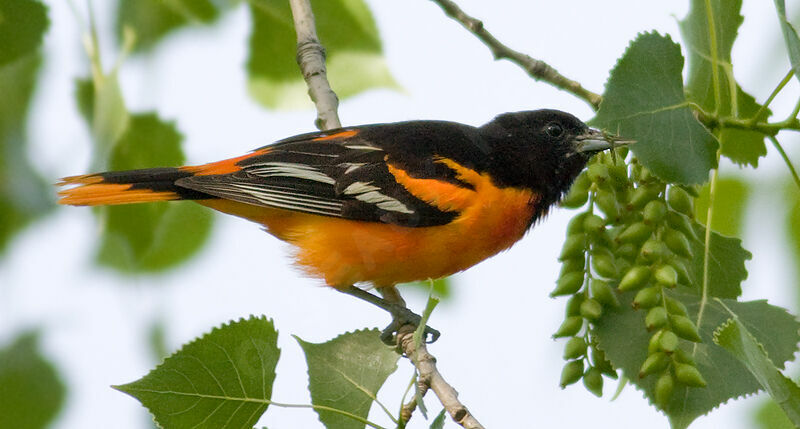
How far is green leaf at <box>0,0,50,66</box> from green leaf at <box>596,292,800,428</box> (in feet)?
6.22

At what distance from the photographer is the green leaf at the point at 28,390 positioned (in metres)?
2.81

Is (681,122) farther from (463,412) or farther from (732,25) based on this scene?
(463,412)

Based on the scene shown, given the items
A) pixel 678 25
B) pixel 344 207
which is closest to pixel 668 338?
pixel 678 25

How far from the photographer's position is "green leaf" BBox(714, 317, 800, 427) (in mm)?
1871

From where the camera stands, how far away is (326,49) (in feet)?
10.6

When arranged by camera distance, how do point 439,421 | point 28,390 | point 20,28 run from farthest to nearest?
1. point 28,390
2. point 20,28
3. point 439,421

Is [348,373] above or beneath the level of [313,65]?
beneath

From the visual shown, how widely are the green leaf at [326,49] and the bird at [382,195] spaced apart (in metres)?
0.21

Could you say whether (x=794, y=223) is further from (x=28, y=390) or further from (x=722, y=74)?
(x=28, y=390)

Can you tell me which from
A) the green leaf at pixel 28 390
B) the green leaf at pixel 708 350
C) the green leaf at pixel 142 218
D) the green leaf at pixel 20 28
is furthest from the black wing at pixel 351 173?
the green leaf at pixel 708 350

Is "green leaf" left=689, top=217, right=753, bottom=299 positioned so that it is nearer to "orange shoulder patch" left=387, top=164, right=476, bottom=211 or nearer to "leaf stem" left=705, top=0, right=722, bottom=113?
"leaf stem" left=705, top=0, right=722, bottom=113

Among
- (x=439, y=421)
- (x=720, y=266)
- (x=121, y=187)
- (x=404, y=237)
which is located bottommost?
(x=439, y=421)

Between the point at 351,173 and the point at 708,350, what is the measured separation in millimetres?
1451

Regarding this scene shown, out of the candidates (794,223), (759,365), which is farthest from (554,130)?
(759,365)
